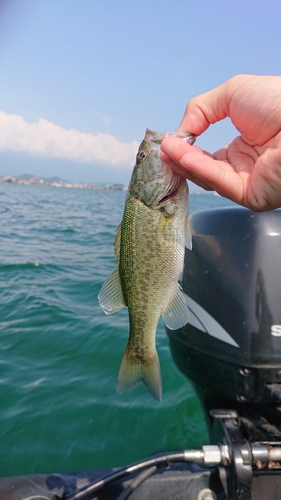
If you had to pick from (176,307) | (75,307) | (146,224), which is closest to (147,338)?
(176,307)

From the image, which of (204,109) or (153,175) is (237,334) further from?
(204,109)

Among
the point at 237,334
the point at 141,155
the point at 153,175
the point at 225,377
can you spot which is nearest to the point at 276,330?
the point at 237,334

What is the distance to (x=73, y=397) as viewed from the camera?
4.46 meters

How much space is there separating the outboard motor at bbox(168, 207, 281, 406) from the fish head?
3.36ft

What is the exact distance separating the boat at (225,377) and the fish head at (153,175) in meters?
1.05

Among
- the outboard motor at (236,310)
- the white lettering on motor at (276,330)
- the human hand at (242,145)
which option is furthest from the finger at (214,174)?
the white lettering on motor at (276,330)

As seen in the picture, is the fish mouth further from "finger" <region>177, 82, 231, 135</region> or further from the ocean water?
the ocean water

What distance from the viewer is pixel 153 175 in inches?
86.7

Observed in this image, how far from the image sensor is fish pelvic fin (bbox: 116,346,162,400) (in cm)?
243

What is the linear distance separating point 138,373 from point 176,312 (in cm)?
56

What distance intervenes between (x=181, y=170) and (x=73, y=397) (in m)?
3.58

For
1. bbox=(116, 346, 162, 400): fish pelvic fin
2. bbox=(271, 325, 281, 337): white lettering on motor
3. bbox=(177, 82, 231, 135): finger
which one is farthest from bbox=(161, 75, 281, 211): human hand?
bbox=(116, 346, 162, 400): fish pelvic fin

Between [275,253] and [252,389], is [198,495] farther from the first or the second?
[275,253]

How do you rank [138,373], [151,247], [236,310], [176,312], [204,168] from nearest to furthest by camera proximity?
[204,168] → [151,247] → [176,312] → [138,373] → [236,310]
